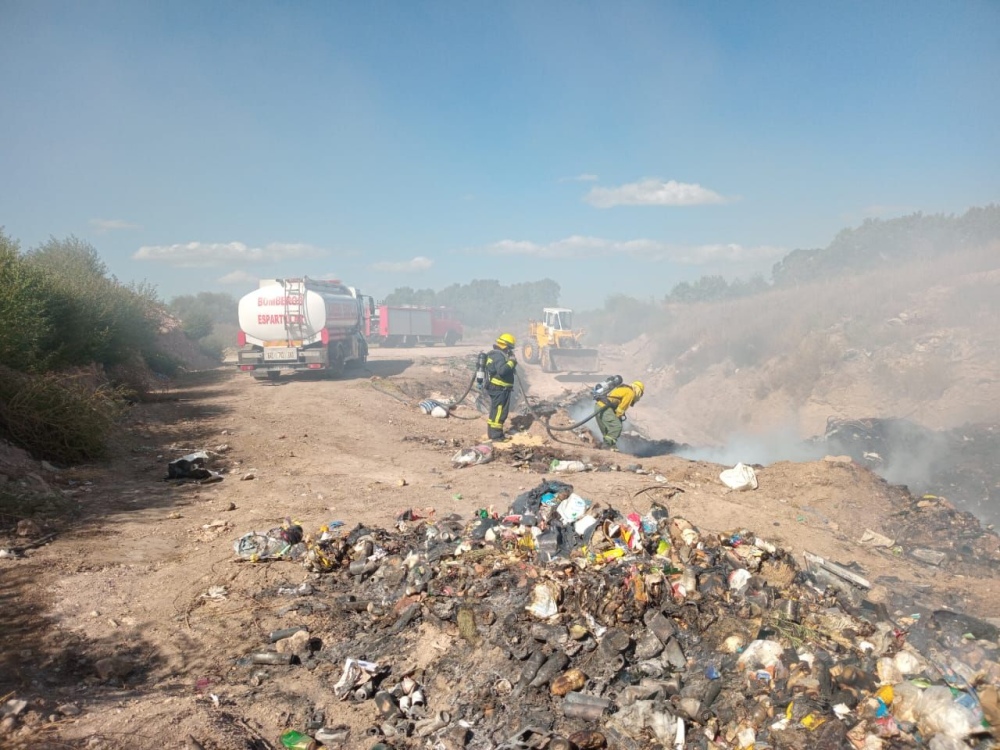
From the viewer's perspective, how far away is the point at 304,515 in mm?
6465

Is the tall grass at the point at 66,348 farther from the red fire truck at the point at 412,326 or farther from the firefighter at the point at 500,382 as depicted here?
the red fire truck at the point at 412,326

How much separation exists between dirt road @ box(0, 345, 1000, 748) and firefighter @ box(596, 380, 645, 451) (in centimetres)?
54

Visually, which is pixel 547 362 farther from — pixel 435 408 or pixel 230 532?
pixel 230 532

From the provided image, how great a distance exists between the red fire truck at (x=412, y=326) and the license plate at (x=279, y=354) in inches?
582

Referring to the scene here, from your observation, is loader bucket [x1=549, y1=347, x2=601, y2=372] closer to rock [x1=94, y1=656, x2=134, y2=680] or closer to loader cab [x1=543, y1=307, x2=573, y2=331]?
loader cab [x1=543, y1=307, x2=573, y2=331]

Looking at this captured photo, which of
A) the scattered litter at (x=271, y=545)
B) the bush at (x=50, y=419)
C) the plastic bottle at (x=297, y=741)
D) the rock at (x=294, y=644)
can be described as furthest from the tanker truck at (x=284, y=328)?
the plastic bottle at (x=297, y=741)

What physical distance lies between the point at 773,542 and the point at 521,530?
2.49 meters

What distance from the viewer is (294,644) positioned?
4.15m

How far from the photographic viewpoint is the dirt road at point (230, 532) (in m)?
3.44

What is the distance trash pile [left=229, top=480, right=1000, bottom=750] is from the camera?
331 centimetres

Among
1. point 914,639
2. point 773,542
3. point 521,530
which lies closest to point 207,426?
point 521,530

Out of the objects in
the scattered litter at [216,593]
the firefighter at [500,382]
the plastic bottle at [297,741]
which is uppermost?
the firefighter at [500,382]

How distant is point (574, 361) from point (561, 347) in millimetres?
847

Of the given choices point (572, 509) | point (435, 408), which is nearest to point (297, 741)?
point (572, 509)
